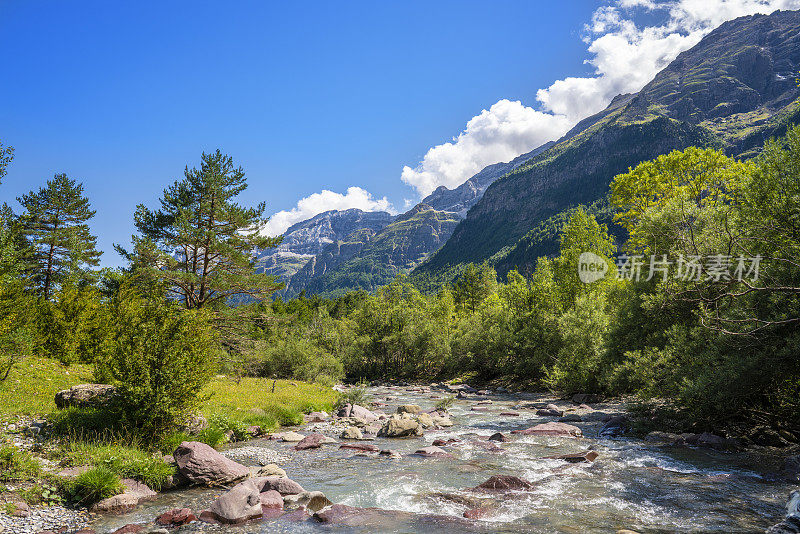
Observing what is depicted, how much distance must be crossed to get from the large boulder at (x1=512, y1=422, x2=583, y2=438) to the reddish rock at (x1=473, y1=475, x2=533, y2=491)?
27.5ft

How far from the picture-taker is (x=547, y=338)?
38.2m

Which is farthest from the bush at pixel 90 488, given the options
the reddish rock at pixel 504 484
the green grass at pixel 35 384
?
the reddish rock at pixel 504 484

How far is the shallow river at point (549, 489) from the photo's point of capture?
876cm

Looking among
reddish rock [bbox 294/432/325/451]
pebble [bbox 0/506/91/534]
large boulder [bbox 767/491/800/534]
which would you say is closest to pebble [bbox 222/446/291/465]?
reddish rock [bbox 294/432/325/451]

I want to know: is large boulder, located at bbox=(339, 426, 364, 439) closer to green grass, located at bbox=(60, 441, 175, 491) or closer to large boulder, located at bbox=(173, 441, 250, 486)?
large boulder, located at bbox=(173, 441, 250, 486)

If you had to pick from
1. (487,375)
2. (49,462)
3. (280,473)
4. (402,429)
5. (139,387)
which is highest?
(139,387)

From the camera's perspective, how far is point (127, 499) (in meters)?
9.67

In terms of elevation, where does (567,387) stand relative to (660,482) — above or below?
below

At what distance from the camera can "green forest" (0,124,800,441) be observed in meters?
13.4

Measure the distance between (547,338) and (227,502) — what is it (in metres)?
34.4

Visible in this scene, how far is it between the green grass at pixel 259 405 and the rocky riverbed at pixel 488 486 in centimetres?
160

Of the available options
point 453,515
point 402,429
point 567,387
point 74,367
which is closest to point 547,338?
point 567,387

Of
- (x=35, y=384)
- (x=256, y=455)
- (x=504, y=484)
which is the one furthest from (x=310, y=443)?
(x=35, y=384)

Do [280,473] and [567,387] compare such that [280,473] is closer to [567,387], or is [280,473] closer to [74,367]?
[74,367]
